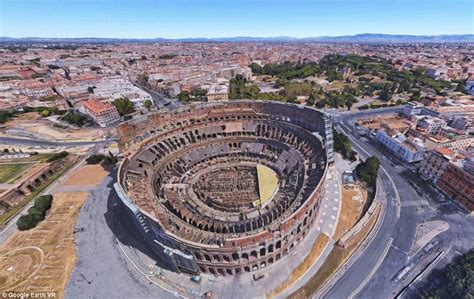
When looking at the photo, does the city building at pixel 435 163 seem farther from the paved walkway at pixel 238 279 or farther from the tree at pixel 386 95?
the tree at pixel 386 95

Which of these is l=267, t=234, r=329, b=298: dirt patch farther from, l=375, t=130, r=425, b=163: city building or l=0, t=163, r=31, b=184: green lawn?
l=0, t=163, r=31, b=184: green lawn

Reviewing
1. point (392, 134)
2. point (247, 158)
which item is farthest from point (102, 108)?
point (392, 134)

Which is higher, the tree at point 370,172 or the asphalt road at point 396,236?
the tree at point 370,172

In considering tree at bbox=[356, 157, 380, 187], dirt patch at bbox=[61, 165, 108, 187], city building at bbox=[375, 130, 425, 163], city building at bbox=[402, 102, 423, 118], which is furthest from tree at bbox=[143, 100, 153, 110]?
city building at bbox=[402, 102, 423, 118]

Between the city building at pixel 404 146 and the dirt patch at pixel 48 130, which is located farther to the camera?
the dirt patch at pixel 48 130

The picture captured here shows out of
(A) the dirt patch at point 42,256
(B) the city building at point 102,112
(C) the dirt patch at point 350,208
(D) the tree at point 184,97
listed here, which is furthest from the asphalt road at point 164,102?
(C) the dirt patch at point 350,208

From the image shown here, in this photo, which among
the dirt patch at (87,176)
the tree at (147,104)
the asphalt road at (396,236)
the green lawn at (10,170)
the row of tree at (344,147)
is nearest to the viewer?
the asphalt road at (396,236)
